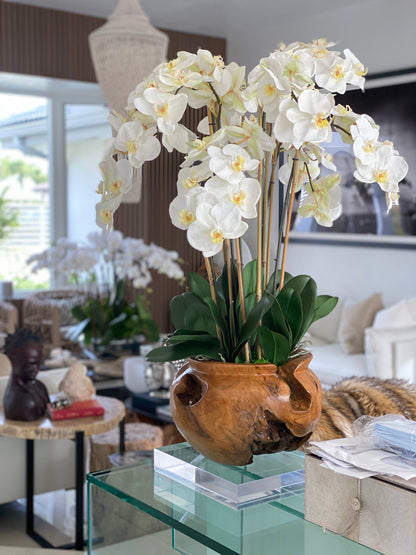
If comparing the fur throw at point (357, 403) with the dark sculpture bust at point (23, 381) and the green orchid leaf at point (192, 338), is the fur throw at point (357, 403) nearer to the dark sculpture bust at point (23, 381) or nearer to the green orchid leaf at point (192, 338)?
the green orchid leaf at point (192, 338)

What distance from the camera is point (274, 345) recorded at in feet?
4.02

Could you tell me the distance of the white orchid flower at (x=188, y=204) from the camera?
1101 millimetres

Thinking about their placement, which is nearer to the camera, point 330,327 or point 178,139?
point 178,139

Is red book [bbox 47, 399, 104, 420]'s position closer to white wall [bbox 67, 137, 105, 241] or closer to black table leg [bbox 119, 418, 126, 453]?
black table leg [bbox 119, 418, 126, 453]

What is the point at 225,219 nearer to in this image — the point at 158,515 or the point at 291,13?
the point at 158,515

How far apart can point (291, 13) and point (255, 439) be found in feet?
17.9

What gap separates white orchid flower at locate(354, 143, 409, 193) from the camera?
46.4 inches

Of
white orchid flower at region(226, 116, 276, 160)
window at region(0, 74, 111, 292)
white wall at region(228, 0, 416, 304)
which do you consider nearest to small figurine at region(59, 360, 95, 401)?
white orchid flower at region(226, 116, 276, 160)

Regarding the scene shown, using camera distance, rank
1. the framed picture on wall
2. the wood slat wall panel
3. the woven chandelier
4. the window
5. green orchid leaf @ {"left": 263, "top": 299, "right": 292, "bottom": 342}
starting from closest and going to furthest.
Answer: green orchid leaf @ {"left": 263, "top": 299, "right": 292, "bottom": 342} → the woven chandelier → the framed picture on wall → the wood slat wall panel → the window

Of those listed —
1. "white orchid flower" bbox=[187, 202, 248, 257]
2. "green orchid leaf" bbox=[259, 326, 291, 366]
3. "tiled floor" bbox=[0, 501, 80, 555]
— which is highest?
"white orchid flower" bbox=[187, 202, 248, 257]

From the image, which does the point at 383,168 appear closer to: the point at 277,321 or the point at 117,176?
the point at 277,321

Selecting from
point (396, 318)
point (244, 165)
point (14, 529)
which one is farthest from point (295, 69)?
point (396, 318)

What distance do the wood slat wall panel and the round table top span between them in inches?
111

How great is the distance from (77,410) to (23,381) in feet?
0.77
